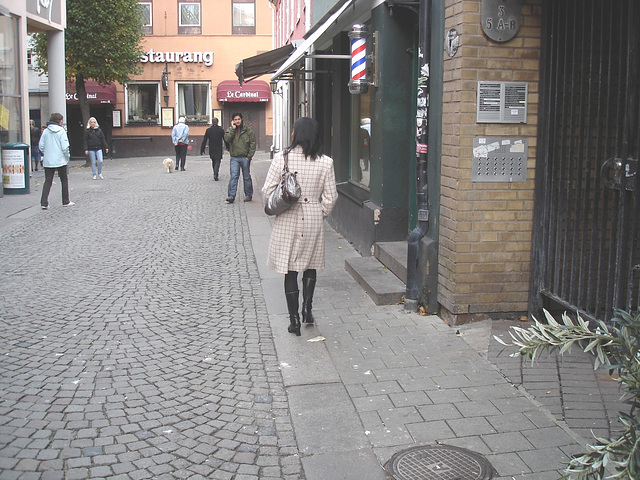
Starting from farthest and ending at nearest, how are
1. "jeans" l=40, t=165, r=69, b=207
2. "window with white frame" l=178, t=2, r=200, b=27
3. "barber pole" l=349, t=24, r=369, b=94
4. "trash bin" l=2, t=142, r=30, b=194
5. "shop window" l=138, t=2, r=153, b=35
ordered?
1. "window with white frame" l=178, t=2, r=200, b=27
2. "shop window" l=138, t=2, r=153, b=35
3. "trash bin" l=2, t=142, r=30, b=194
4. "jeans" l=40, t=165, r=69, b=207
5. "barber pole" l=349, t=24, r=369, b=94

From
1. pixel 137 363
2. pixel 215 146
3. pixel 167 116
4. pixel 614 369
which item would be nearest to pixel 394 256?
pixel 137 363

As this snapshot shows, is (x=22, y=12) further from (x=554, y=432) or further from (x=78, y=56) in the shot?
(x=554, y=432)

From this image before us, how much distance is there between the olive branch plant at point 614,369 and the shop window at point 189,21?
118 ft

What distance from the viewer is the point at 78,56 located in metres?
28.6

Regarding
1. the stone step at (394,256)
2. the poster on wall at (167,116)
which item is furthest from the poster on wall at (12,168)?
the poster on wall at (167,116)

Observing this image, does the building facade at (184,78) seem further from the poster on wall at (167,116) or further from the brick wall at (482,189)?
the brick wall at (482,189)

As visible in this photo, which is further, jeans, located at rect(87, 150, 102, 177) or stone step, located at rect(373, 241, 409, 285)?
jeans, located at rect(87, 150, 102, 177)

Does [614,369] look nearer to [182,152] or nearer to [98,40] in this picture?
[182,152]

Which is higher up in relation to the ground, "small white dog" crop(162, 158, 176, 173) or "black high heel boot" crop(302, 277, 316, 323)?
"small white dog" crop(162, 158, 176, 173)

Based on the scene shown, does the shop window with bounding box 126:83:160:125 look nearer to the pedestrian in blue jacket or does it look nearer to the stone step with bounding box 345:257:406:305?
the pedestrian in blue jacket

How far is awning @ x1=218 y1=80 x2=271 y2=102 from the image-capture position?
35.4 m

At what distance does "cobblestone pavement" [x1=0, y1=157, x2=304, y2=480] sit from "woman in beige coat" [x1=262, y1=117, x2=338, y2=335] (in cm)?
67

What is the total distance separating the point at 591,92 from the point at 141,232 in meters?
7.73

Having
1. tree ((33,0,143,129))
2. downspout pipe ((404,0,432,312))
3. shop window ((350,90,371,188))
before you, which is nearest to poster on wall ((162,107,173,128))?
tree ((33,0,143,129))
